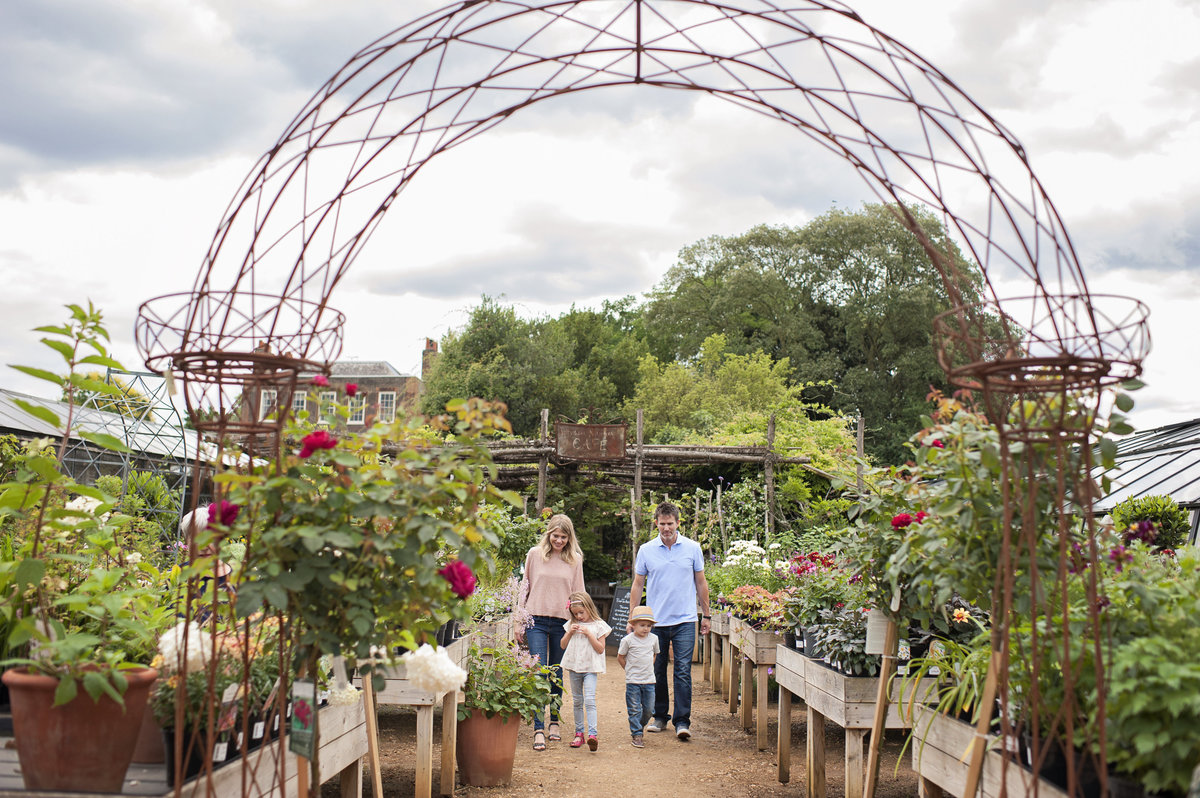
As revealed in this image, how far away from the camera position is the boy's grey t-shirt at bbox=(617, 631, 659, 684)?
5.70 meters

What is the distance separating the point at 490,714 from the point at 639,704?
Result: 150cm

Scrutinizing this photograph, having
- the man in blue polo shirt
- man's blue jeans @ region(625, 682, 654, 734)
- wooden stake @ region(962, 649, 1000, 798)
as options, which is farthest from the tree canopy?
wooden stake @ region(962, 649, 1000, 798)

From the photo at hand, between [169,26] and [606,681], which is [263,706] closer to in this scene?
[169,26]

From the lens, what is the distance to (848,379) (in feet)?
72.7

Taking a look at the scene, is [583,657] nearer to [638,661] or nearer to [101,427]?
[638,661]

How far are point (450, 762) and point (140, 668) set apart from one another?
2.50 m

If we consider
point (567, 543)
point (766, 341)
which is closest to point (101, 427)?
point (567, 543)

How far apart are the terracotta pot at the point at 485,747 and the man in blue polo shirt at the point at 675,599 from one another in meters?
1.58

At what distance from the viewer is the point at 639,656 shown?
5.71 metres

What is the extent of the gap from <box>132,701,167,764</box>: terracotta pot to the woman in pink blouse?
3337 mm

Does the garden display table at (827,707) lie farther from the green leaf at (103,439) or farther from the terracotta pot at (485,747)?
the green leaf at (103,439)

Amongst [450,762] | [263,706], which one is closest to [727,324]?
[450,762]

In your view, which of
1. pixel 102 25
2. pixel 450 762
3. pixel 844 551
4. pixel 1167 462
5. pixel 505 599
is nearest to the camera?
pixel 102 25

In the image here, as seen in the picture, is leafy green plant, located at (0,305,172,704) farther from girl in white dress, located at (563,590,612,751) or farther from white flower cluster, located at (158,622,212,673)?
girl in white dress, located at (563,590,612,751)
